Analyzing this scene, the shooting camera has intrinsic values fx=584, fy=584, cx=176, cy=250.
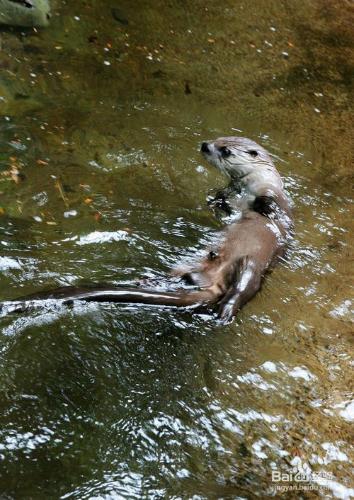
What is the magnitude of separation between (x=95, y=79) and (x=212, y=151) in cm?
121

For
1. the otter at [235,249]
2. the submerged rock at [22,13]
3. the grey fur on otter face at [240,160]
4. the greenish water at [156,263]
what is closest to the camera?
the greenish water at [156,263]

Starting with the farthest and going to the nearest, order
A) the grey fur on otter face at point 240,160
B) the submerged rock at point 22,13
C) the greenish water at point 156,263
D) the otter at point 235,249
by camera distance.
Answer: the submerged rock at point 22,13 → the grey fur on otter face at point 240,160 → the otter at point 235,249 → the greenish water at point 156,263

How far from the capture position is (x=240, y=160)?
389cm

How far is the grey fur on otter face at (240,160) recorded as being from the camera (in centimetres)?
382

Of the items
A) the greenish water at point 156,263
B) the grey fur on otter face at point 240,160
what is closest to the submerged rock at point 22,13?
the greenish water at point 156,263

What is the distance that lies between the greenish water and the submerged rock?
12 cm

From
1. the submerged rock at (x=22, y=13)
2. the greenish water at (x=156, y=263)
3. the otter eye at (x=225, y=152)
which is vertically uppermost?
the submerged rock at (x=22, y=13)

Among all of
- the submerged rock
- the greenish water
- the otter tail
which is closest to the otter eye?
the greenish water

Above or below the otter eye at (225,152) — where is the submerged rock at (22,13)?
above

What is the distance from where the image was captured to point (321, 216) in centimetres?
387

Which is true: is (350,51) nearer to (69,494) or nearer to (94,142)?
(94,142)

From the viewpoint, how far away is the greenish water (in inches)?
82.8

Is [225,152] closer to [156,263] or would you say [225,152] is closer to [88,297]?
[156,263]

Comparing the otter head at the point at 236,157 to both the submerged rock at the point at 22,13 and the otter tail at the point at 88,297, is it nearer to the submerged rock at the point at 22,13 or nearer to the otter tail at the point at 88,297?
the otter tail at the point at 88,297
